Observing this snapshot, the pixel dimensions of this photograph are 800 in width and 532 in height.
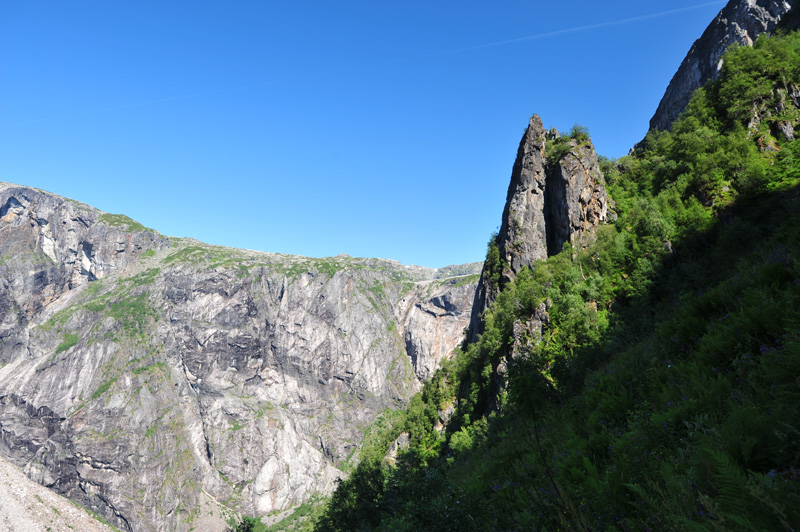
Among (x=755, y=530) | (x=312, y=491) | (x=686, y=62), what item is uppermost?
(x=686, y=62)

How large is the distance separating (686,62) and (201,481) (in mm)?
216660

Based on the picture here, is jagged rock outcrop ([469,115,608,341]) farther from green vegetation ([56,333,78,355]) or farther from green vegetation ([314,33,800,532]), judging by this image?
green vegetation ([56,333,78,355])

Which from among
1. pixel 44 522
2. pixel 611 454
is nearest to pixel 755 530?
pixel 611 454

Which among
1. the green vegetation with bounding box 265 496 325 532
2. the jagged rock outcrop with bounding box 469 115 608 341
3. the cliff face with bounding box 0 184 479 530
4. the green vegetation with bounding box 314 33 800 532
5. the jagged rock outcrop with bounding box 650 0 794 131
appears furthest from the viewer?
the cliff face with bounding box 0 184 479 530

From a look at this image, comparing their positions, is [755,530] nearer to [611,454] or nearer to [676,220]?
[611,454]

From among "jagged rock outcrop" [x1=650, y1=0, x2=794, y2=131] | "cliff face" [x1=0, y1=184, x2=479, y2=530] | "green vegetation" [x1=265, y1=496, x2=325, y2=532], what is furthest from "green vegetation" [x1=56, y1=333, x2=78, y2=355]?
"jagged rock outcrop" [x1=650, y1=0, x2=794, y2=131]

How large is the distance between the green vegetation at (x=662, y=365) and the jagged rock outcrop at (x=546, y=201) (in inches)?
Result: 117

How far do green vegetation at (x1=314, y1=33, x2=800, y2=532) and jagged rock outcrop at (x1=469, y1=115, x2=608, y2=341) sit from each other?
2.96 meters

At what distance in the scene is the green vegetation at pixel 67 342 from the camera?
592 ft

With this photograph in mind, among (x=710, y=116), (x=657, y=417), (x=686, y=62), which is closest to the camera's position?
(x=657, y=417)

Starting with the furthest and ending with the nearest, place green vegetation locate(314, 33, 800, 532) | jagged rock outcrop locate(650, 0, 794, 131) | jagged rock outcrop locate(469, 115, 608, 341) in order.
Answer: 1. jagged rock outcrop locate(650, 0, 794, 131)
2. jagged rock outcrop locate(469, 115, 608, 341)
3. green vegetation locate(314, 33, 800, 532)

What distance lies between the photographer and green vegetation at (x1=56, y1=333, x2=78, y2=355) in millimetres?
180500

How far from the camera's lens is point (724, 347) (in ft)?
26.7

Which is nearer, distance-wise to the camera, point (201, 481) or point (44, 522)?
point (44, 522)
